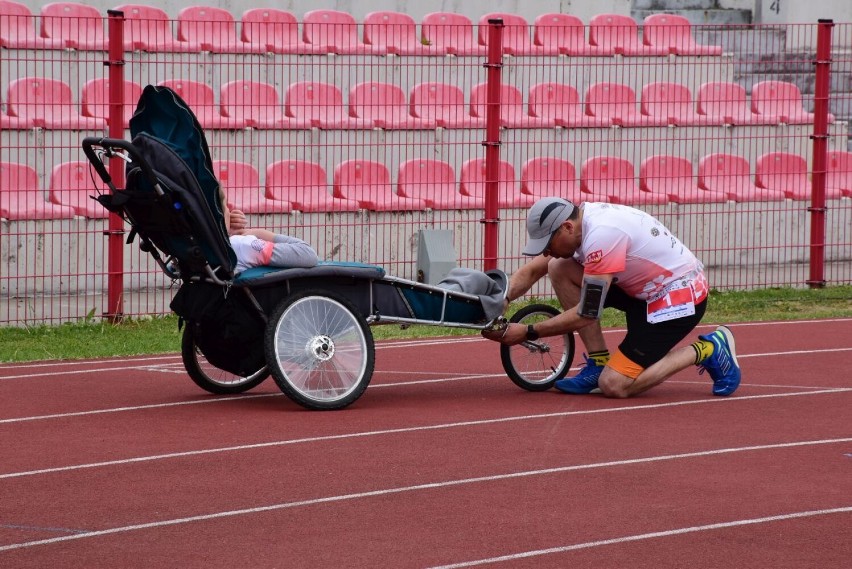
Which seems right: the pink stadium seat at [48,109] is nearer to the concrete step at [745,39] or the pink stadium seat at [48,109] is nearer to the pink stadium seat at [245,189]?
the pink stadium seat at [245,189]

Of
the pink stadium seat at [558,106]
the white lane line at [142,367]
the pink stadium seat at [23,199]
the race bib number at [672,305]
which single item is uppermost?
the pink stadium seat at [558,106]

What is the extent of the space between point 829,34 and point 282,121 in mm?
5753

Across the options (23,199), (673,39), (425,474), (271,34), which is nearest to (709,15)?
(673,39)

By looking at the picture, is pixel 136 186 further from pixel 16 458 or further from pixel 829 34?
pixel 829 34

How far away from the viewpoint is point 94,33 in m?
15.3

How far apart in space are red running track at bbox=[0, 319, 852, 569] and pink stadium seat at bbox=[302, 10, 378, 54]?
6.63 metres

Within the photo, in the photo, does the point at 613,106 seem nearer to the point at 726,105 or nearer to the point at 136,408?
the point at 726,105

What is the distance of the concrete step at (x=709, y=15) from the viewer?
21.2m

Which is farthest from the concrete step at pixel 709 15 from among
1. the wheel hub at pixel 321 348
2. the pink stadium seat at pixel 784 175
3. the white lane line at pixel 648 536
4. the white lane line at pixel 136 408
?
the white lane line at pixel 648 536

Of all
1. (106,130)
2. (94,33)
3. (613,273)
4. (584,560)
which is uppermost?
(94,33)

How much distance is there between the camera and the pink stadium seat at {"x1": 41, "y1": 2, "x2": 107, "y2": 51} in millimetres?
14977

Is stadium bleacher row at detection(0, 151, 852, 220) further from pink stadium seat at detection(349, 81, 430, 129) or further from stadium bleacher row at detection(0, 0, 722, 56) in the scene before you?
stadium bleacher row at detection(0, 0, 722, 56)

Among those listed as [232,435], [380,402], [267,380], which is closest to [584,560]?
[232,435]

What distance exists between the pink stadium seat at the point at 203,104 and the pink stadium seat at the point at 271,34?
758 millimetres
